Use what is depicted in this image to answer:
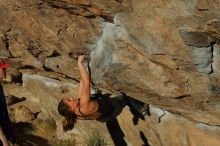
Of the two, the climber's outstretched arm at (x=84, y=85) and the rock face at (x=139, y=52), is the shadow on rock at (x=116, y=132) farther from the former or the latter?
the climber's outstretched arm at (x=84, y=85)

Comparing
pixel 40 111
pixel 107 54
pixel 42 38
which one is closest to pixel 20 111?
pixel 40 111

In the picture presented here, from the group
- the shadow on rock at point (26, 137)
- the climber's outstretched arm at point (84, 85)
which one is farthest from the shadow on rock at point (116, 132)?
the shadow on rock at point (26, 137)

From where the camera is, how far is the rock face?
6598 millimetres

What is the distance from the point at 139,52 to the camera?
291 inches

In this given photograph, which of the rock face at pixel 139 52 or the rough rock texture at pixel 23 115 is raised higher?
the rock face at pixel 139 52

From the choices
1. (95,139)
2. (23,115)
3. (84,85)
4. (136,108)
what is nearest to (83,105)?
(84,85)

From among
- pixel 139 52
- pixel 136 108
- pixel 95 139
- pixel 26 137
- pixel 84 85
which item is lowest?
pixel 26 137

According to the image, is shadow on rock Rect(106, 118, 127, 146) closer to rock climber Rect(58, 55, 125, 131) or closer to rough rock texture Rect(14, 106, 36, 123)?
rock climber Rect(58, 55, 125, 131)

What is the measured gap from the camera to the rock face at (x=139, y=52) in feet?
21.6

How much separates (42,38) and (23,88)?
3.40 meters

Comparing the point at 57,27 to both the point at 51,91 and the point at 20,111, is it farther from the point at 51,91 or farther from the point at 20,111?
the point at 20,111

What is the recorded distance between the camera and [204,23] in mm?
6277

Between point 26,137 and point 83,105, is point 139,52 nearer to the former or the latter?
point 83,105

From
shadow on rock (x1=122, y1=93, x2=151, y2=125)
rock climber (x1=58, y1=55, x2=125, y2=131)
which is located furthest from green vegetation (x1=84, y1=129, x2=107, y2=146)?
rock climber (x1=58, y1=55, x2=125, y2=131)
